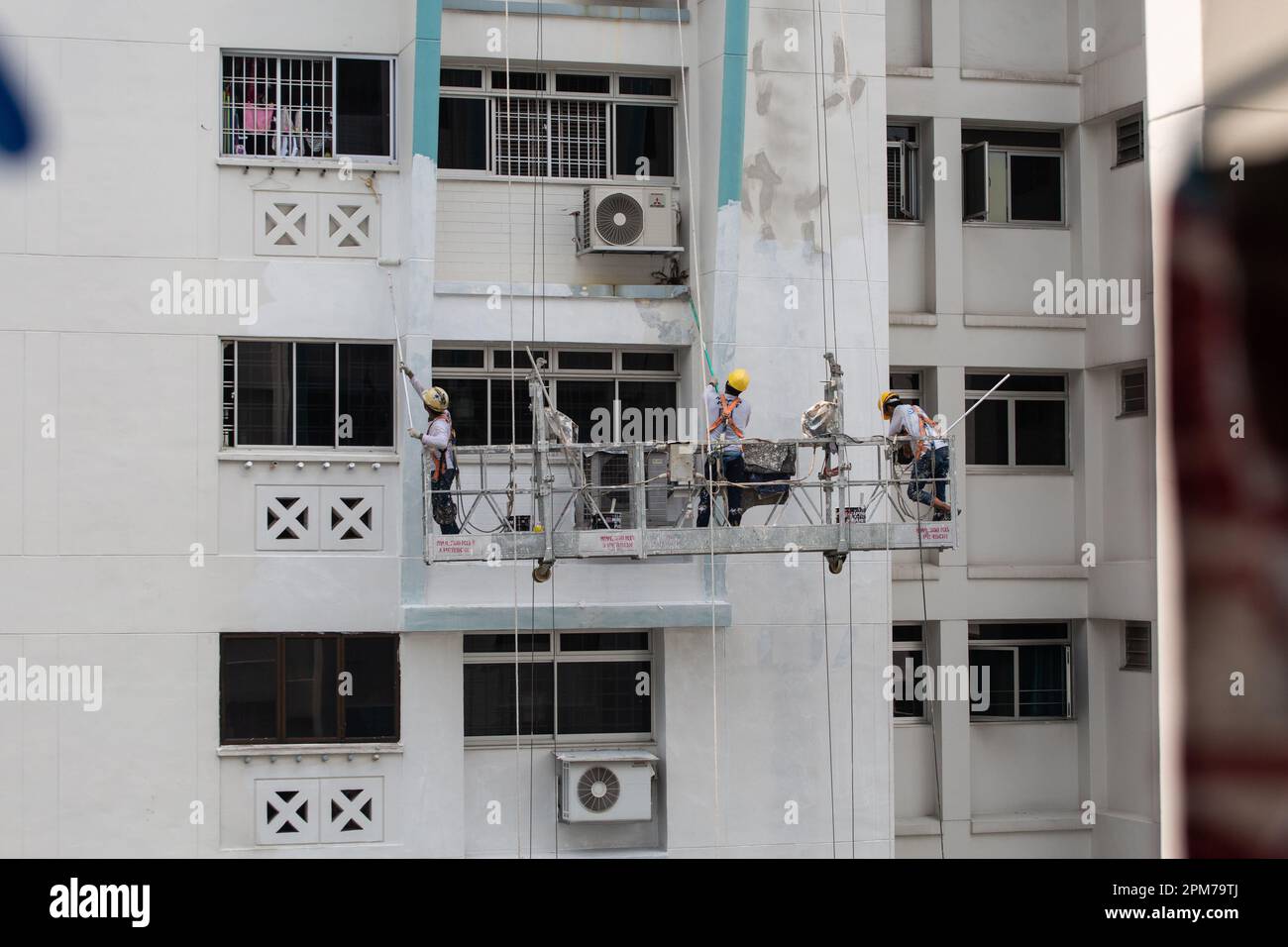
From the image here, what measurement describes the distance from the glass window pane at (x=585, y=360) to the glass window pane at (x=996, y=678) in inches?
241

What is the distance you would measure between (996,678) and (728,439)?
686cm

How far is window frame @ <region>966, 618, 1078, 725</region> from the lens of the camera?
19.8 metres

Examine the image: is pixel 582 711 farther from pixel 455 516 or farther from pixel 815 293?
pixel 815 293

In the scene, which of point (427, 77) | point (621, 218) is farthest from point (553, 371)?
point (427, 77)

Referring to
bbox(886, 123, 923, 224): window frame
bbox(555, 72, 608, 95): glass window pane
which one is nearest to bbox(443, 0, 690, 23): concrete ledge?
bbox(555, 72, 608, 95): glass window pane

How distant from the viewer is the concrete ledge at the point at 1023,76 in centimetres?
1967

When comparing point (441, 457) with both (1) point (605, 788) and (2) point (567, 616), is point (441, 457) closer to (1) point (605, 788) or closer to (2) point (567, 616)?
(2) point (567, 616)

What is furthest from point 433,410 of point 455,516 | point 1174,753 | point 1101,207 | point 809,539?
point 1174,753

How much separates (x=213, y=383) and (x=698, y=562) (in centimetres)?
552

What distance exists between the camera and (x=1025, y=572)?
19719 millimetres

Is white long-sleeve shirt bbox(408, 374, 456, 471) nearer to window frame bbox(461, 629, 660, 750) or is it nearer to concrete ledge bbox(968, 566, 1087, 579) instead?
window frame bbox(461, 629, 660, 750)

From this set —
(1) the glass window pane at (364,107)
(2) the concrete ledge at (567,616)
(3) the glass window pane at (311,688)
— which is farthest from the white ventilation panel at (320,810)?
(1) the glass window pane at (364,107)

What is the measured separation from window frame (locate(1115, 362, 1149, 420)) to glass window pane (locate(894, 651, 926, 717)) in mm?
3987

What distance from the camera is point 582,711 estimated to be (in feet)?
58.1
